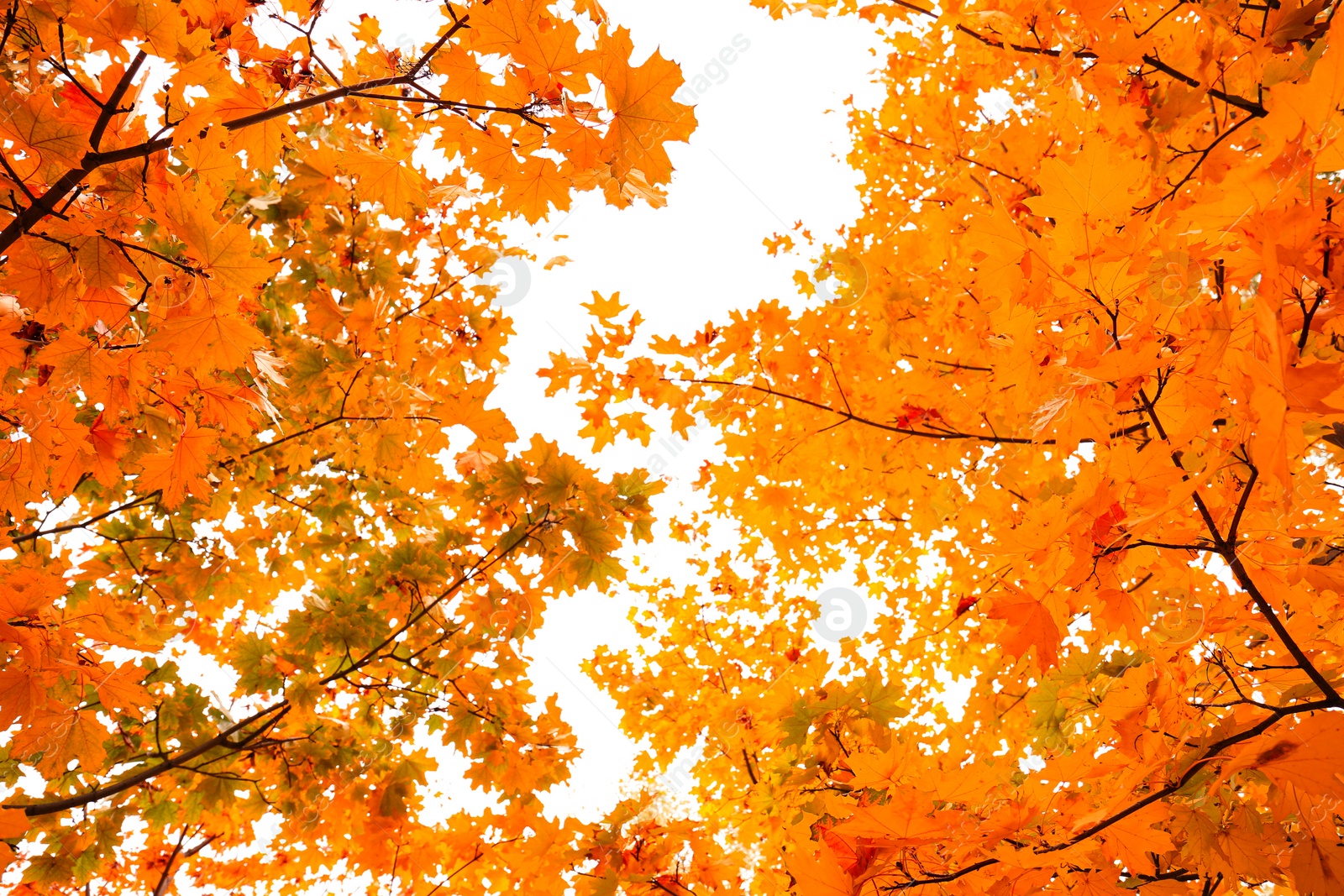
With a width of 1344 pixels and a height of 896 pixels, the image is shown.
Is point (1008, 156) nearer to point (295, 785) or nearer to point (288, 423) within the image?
point (288, 423)

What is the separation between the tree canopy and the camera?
3.41ft

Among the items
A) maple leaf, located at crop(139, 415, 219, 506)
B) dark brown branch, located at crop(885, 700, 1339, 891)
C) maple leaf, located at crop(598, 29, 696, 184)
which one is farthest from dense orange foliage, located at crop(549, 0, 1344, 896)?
Answer: maple leaf, located at crop(139, 415, 219, 506)

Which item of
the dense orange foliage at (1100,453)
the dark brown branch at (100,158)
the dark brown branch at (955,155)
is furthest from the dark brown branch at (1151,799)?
the dark brown branch at (955,155)

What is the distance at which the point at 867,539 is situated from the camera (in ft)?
13.0

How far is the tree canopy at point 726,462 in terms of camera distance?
1039mm

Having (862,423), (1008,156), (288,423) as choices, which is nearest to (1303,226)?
(862,423)

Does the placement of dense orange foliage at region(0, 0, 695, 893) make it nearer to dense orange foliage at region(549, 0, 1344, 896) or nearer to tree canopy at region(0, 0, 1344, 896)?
tree canopy at region(0, 0, 1344, 896)

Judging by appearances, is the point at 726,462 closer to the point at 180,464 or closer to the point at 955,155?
the point at 955,155

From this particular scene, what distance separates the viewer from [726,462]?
3.37 m

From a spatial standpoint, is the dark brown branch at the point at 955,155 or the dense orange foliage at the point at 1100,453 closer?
the dense orange foliage at the point at 1100,453

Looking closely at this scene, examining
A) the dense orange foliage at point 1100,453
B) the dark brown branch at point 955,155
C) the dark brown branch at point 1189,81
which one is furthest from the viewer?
the dark brown branch at point 955,155

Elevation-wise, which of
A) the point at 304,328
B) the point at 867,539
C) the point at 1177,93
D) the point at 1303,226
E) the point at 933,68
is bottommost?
the point at 1303,226

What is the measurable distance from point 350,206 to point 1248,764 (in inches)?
145

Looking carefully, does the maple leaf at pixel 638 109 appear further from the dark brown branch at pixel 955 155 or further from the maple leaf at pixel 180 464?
the dark brown branch at pixel 955 155
